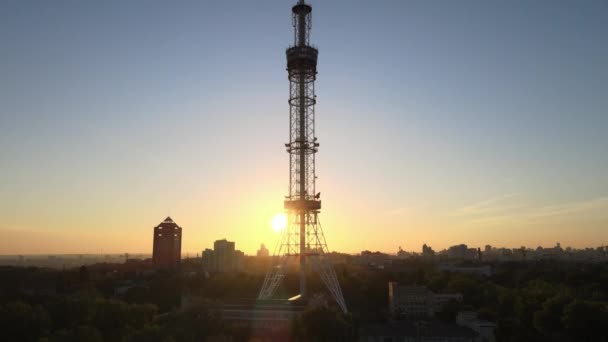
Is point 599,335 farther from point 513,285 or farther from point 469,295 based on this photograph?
point 513,285

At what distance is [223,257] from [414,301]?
262 ft

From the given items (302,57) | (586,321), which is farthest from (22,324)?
(586,321)

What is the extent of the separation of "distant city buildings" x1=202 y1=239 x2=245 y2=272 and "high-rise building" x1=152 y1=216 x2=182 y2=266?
688 inches

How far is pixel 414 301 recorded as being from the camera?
79938mm

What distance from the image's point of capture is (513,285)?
102188 mm

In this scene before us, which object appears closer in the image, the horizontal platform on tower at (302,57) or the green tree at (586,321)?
the green tree at (586,321)

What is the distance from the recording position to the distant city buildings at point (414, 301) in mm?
79188

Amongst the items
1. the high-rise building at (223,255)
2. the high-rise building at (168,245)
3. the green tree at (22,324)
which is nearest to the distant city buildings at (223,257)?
the high-rise building at (223,255)

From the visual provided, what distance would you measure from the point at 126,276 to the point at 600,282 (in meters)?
89.8

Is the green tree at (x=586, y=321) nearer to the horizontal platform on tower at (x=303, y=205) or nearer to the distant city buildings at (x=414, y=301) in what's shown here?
the horizontal platform on tower at (x=303, y=205)

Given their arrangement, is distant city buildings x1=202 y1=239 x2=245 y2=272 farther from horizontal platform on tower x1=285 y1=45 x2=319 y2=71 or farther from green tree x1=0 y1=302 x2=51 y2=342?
green tree x1=0 y1=302 x2=51 y2=342

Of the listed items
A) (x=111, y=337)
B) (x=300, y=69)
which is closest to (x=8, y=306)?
(x=111, y=337)

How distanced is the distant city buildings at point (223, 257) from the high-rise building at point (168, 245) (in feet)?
57.3

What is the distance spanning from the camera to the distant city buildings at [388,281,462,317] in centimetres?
7919
